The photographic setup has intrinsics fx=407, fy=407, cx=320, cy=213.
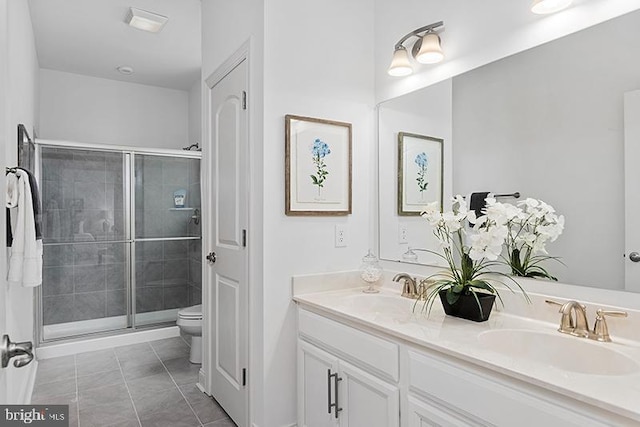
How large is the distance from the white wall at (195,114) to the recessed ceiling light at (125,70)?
714mm

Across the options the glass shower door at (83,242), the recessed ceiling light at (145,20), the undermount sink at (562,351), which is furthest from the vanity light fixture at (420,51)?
the glass shower door at (83,242)

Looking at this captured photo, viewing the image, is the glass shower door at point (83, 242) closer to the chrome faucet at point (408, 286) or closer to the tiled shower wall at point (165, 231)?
the tiled shower wall at point (165, 231)


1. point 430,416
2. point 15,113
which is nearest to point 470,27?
Answer: point 430,416

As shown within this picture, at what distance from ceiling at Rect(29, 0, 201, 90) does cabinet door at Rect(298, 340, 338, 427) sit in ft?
8.56

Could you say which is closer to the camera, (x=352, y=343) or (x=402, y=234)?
(x=352, y=343)

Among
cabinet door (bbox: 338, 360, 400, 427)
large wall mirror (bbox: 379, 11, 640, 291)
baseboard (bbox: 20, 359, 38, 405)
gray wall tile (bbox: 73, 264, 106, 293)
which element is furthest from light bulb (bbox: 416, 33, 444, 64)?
gray wall tile (bbox: 73, 264, 106, 293)

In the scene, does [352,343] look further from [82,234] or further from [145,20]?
[82,234]

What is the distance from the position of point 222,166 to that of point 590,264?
6.53 feet

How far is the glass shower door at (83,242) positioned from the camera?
3814 millimetres

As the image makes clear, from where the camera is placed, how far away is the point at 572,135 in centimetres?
152

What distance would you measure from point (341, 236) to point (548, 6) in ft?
4.56

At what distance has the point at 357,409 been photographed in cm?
166

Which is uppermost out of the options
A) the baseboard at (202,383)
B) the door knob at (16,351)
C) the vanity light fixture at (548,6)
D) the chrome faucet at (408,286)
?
the vanity light fixture at (548,6)

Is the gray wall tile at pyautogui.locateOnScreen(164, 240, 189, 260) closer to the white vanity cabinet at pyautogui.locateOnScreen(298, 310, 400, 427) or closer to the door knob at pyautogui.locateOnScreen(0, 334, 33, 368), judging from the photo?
the white vanity cabinet at pyautogui.locateOnScreen(298, 310, 400, 427)
